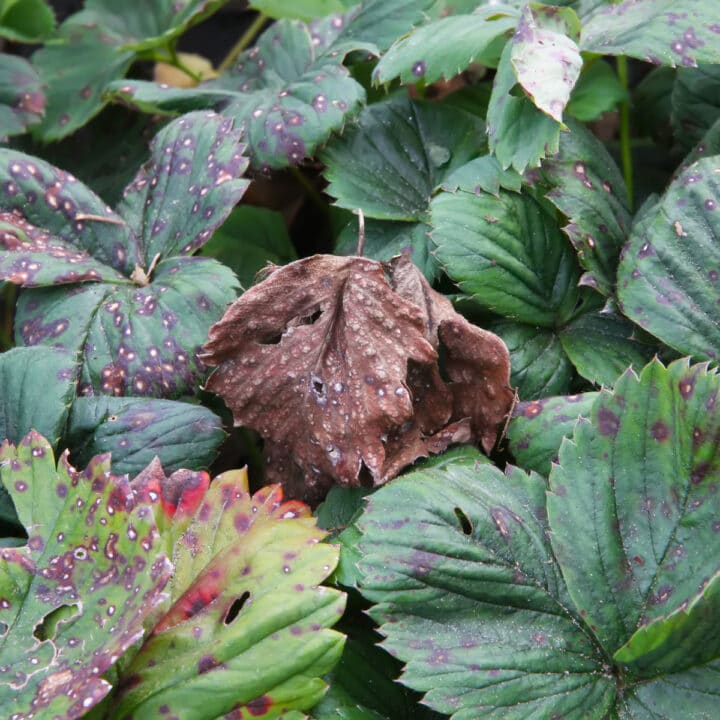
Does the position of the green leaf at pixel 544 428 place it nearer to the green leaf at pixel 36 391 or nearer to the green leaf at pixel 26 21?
the green leaf at pixel 36 391

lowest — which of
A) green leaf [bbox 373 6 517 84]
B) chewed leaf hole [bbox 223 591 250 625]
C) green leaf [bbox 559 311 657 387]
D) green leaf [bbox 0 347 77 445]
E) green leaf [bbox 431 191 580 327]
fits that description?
chewed leaf hole [bbox 223 591 250 625]

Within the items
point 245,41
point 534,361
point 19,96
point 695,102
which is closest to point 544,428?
point 534,361

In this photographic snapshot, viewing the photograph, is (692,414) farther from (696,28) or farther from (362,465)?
(696,28)

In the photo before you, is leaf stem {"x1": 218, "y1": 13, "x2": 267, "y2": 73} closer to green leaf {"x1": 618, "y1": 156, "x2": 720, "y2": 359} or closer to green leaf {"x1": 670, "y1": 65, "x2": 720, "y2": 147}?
green leaf {"x1": 670, "y1": 65, "x2": 720, "y2": 147}

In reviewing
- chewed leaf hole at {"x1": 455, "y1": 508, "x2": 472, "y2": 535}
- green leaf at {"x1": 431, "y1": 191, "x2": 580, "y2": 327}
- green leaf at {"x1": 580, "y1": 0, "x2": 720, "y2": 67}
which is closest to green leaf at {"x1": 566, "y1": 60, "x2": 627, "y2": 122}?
green leaf at {"x1": 580, "y1": 0, "x2": 720, "y2": 67}

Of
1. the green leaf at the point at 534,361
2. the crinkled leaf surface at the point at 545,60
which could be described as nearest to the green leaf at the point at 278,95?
the crinkled leaf surface at the point at 545,60

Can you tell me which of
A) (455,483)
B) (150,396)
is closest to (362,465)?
(455,483)
